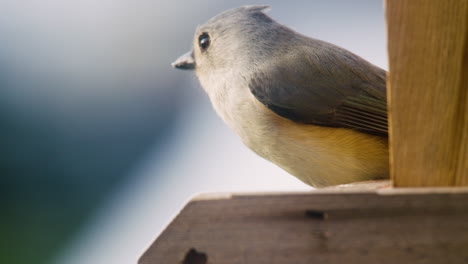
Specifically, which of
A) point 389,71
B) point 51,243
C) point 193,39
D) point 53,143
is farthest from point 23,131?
point 389,71

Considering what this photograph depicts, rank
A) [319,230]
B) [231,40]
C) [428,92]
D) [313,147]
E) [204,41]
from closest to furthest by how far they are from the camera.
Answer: [319,230] → [428,92] → [313,147] → [231,40] → [204,41]

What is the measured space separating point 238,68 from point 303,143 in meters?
0.74

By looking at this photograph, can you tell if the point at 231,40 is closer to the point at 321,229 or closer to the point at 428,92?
the point at 428,92

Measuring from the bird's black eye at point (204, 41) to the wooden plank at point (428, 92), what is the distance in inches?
76.9

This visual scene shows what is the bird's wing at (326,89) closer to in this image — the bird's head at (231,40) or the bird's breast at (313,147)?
the bird's breast at (313,147)

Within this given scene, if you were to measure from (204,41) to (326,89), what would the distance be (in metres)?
0.95

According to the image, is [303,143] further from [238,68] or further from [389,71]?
[389,71]

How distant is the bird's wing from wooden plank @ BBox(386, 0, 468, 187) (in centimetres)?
94

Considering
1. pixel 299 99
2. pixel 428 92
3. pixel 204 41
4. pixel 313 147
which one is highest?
pixel 428 92

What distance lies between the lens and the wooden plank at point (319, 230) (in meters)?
0.98

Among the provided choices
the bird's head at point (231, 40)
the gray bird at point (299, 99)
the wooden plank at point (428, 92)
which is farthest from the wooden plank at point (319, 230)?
the bird's head at point (231, 40)

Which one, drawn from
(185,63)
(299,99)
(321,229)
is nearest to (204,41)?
(185,63)

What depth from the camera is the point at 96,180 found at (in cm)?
369

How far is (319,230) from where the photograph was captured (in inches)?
39.7
